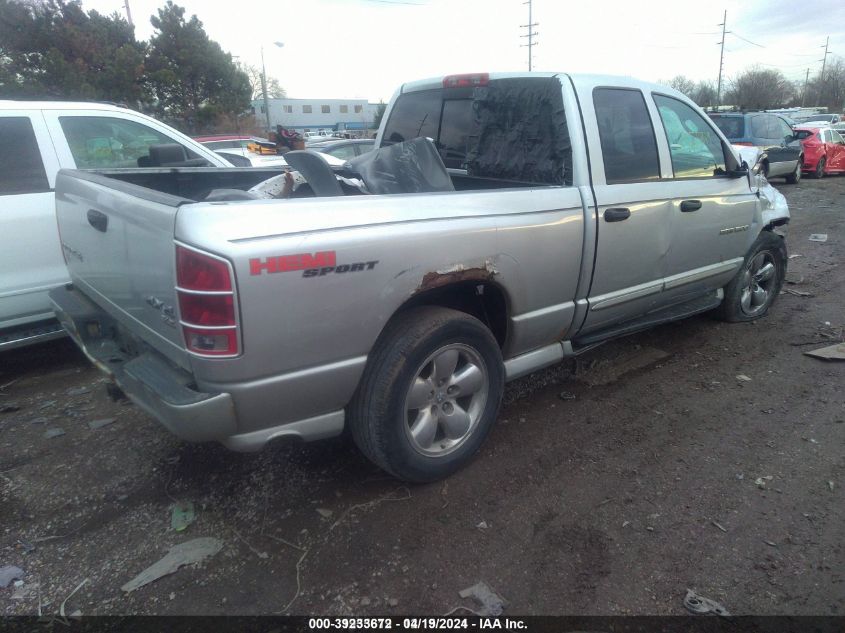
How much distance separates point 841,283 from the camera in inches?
260

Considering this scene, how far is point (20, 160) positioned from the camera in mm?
4270

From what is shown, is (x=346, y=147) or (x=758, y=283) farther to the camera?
(x=346, y=147)

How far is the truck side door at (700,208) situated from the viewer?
4078 mm

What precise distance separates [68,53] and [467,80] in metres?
32.9

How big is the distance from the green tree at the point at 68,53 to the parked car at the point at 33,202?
2644 cm

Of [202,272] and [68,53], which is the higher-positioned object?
[68,53]

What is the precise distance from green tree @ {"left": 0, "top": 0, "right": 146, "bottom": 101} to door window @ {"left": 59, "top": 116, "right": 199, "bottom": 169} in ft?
85.8

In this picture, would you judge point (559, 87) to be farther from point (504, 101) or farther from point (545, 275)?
point (545, 275)

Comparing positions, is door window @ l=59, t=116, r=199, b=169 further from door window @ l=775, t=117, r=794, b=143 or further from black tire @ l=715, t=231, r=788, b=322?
door window @ l=775, t=117, r=794, b=143

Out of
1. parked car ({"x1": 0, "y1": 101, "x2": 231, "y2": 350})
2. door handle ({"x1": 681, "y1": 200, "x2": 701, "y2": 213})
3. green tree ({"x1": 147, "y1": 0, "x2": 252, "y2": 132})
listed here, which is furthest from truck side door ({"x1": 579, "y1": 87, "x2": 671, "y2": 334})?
green tree ({"x1": 147, "y1": 0, "x2": 252, "y2": 132})

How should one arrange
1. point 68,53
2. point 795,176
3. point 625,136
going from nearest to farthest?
point 625,136 < point 795,176 < point 68,53

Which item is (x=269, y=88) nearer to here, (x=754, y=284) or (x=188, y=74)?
(x=188, y=74)

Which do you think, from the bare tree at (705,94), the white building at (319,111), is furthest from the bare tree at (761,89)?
the white building at (319,111)

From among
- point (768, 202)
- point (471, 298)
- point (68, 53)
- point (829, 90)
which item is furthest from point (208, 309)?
point (829, 90)
